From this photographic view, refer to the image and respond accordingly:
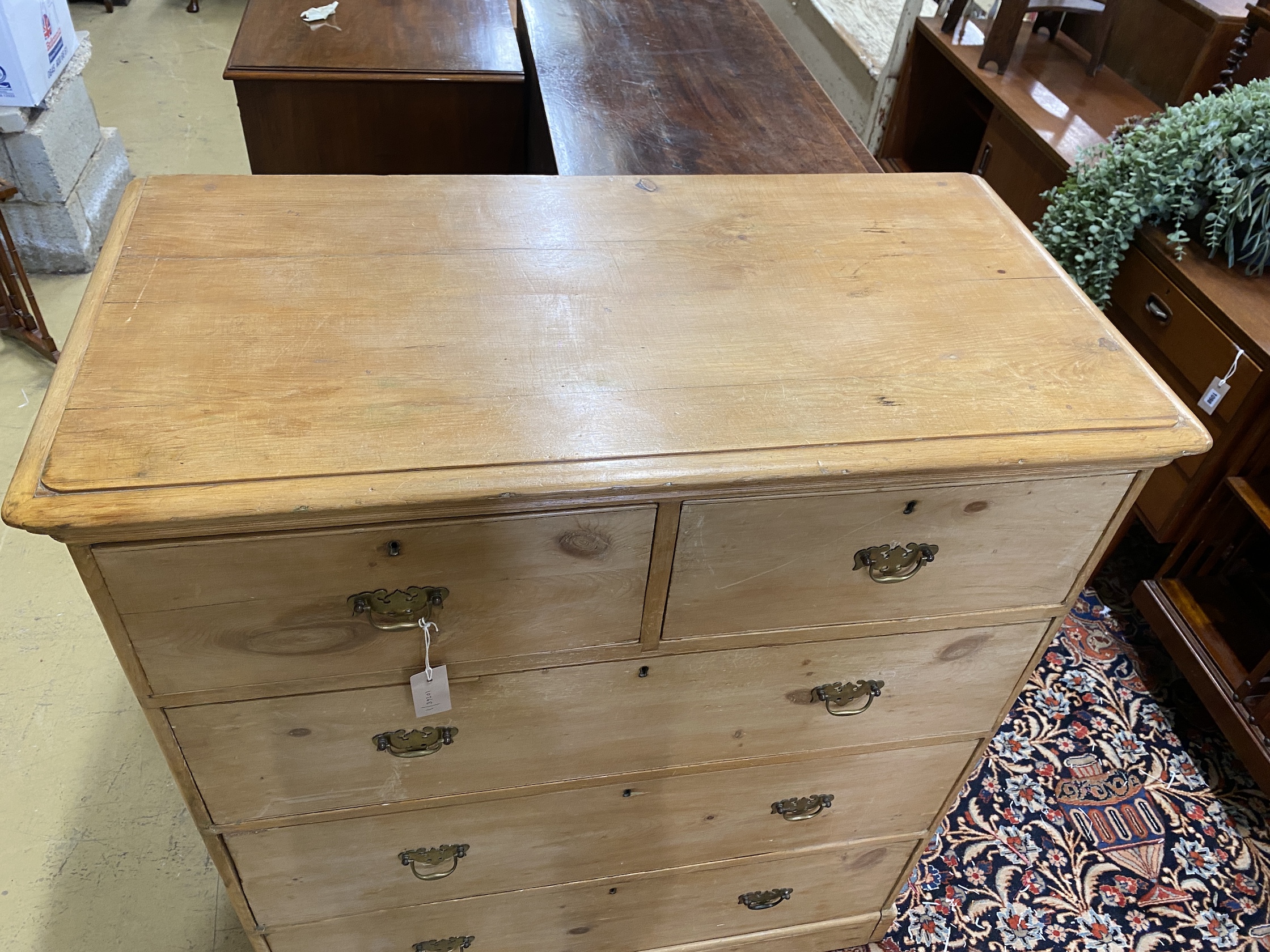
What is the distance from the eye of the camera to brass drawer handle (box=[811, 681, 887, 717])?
1.08 metres

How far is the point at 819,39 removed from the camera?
349 centimetres

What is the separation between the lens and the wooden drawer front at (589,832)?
109 cm

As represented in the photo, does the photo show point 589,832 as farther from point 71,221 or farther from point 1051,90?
point 71,221

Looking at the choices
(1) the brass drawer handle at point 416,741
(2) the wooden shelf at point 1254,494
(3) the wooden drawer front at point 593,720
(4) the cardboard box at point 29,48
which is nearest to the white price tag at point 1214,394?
(2) the wooden shelf at point 1254,494

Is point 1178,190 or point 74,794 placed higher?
point 1178,190

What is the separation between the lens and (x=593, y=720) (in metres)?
1.02

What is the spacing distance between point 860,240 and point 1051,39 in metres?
1.95

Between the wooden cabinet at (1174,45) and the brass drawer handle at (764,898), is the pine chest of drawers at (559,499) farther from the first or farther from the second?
the wooden cabinet at (1174,45)

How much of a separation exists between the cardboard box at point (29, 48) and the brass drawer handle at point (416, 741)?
6.97 ft

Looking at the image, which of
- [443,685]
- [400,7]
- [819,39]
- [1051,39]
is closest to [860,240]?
[443,685]

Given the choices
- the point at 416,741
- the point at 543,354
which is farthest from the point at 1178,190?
the point at 416,741

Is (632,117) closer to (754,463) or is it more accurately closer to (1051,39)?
(754,463)

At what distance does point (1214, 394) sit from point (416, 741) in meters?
1.50

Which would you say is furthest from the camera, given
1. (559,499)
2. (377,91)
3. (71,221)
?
(71,221)
